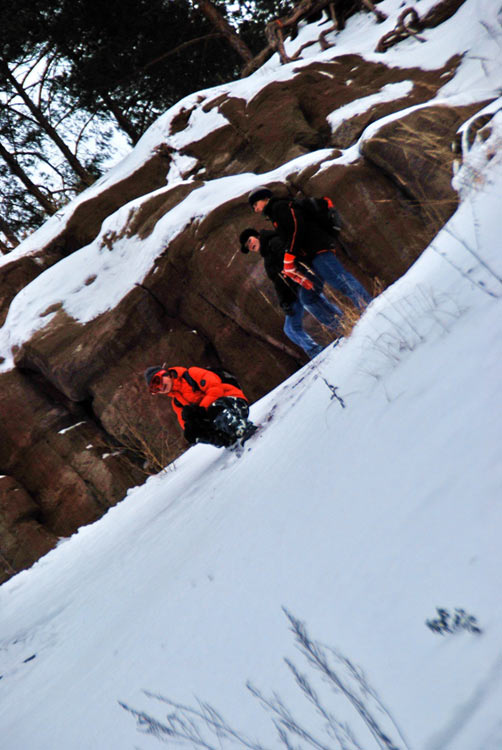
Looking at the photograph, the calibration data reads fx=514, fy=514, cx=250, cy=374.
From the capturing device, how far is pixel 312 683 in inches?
43.8

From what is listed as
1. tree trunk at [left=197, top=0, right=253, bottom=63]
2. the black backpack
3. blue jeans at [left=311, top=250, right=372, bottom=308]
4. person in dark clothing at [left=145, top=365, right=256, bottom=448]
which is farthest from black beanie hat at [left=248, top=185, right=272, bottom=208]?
tree trunk at [left=197, top=0, right=253, bottom=63]

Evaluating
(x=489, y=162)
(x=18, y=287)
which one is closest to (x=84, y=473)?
(x=18, y=287)


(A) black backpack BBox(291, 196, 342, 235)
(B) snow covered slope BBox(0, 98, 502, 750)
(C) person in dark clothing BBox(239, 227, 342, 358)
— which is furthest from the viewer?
(C) person in dark clothing BBox(239, 227, 342, 358)

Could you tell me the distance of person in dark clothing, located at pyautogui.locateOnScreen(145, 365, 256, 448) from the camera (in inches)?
157

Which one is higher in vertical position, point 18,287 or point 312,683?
point 18,287

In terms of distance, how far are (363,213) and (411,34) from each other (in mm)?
4985

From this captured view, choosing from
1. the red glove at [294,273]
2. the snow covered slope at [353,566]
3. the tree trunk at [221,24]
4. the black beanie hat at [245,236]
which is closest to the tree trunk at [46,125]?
the tree trunk at [221,24]

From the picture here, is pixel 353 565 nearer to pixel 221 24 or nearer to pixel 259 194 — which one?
pixel 259 194

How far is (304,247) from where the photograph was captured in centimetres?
500

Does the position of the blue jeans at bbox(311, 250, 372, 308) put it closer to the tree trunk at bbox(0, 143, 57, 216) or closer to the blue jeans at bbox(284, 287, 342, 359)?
the blue jeans at bbox(284, 287, 342, 359)

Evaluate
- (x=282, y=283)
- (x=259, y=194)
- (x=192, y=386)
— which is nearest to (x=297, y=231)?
(x=259, y=194)

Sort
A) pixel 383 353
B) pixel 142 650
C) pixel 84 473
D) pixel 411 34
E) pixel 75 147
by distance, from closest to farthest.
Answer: pixel 142 650 → pixel 383 353 → pixel 84 473 → pixel 411 34 → pixel 75 147

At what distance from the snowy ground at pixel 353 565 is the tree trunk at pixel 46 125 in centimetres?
1348

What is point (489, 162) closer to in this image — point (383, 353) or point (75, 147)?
point (383, 353)
